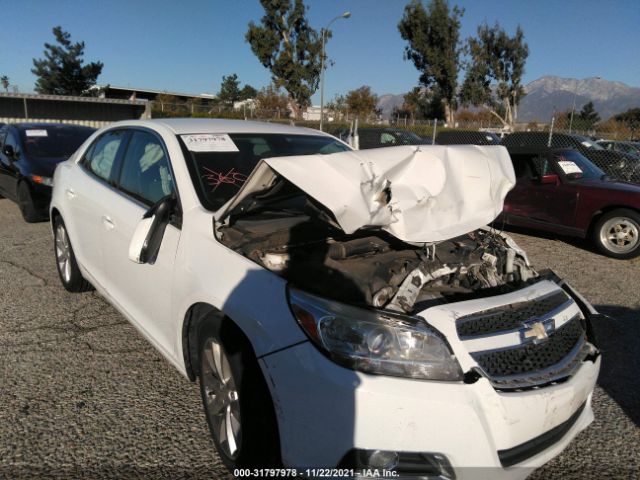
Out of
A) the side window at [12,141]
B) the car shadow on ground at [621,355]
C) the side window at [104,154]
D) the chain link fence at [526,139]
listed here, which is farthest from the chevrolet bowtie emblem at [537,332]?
the side window at [12,141]

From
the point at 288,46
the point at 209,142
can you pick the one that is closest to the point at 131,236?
the point at 209,142

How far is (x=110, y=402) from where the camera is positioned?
2869mm

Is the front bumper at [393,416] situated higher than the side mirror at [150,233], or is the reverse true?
the side mirror at [150,233]

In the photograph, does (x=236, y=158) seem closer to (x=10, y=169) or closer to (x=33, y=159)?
(x=33, y=159)

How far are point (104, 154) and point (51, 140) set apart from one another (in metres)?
5.26

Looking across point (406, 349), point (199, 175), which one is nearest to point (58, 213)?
point (199, 175)

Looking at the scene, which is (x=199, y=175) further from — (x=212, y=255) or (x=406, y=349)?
(x=406, y=349)

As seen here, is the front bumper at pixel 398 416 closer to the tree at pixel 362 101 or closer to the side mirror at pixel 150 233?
the side mirror at pixel 150 233

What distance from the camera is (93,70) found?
56656 mm

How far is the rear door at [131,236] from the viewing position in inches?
105

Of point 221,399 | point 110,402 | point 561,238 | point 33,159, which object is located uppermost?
point 33,159

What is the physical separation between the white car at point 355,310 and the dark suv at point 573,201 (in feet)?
16.0

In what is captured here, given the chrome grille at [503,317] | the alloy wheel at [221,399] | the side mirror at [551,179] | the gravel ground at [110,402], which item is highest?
the side mirror at [551,179]

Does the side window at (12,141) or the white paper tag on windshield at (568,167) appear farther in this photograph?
the side window at (12,141)
